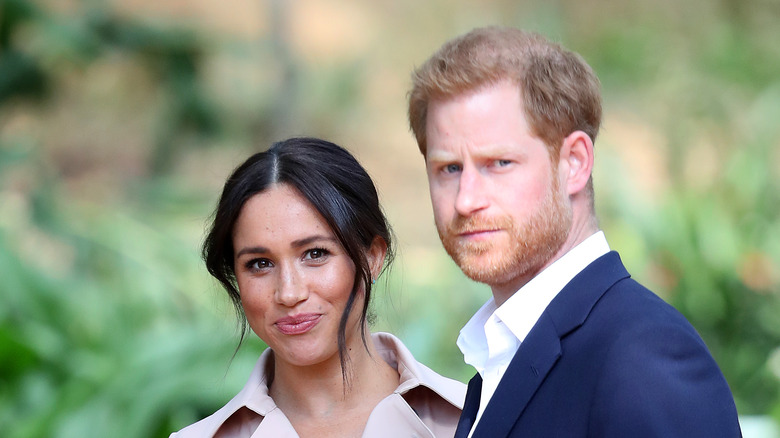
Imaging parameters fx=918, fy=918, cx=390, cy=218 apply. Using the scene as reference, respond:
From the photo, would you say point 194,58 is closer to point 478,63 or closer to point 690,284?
point 690,284

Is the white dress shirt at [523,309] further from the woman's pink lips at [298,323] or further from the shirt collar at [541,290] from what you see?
the woman's pink lips at [298,323]

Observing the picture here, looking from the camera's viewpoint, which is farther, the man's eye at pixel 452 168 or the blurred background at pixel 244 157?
the blurred background at pixel 244 157

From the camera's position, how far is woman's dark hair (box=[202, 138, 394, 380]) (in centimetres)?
220

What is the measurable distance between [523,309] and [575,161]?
303 millimetres

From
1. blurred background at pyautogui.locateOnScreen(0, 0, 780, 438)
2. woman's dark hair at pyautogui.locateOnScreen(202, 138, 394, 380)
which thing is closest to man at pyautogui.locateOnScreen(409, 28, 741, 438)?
woman's dark hair at pyautogui.locateOnScreen(202, 138, 394, 380)

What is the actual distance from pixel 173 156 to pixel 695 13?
19.3 feet

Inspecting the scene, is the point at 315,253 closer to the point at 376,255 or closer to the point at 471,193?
the point at 376,255

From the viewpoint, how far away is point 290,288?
2.12 metres

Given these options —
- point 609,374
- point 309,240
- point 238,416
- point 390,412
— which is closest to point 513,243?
point 609,374

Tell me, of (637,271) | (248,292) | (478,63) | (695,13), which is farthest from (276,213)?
(695,13)

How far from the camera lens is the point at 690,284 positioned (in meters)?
4.64

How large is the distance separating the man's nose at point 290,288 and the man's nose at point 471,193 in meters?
0.56

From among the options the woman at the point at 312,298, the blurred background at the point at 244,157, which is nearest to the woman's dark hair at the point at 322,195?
the woman at the point at 312,298

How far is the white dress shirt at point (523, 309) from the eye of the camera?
5.70 feet
